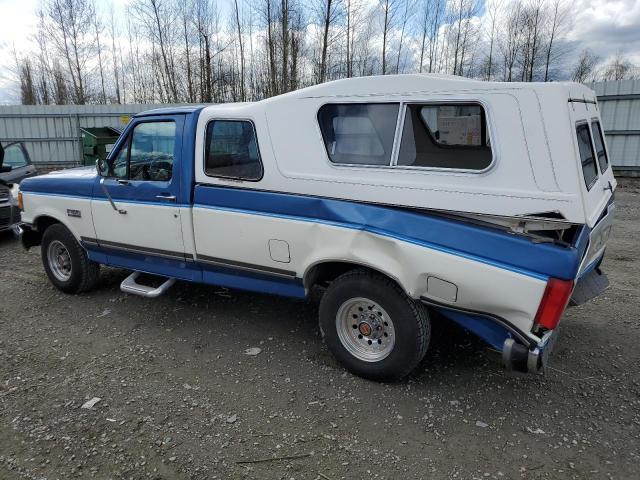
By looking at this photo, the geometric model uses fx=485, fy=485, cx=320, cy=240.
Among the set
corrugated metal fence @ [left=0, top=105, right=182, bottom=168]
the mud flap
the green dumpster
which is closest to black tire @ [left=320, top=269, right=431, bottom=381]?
the mud flap

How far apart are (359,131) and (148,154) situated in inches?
87.4

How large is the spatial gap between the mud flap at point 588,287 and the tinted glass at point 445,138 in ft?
4.00

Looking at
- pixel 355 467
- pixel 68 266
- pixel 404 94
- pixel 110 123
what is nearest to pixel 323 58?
pixel 110 123

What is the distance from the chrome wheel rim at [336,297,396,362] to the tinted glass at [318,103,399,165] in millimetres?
1057

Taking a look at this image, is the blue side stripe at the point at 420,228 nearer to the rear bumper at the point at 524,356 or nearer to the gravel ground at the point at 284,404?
the rear bumper at the point at 524,356

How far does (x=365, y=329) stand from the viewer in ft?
12.1

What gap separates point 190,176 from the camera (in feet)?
14.0

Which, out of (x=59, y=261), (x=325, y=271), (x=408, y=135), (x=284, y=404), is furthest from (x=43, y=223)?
(x=408, y=135)

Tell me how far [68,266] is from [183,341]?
213 cm

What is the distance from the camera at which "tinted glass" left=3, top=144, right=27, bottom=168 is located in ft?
29.9

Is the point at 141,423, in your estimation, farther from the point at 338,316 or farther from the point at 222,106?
the point at 222,106

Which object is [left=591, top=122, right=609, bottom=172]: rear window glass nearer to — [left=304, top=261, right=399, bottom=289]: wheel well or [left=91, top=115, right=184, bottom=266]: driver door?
[left=304, top=261, right=399, bottom=289]: wheel well

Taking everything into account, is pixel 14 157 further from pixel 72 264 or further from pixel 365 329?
pixel 365 329

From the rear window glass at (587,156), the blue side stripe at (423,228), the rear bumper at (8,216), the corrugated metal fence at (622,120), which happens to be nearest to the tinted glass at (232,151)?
the blue side stripe at (423,228)
